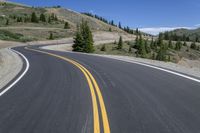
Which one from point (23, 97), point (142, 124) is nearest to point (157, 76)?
point (23, 97)

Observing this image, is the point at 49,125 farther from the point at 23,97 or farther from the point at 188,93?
the point at 188,93

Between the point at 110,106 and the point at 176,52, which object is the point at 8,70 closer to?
the point at 110,106

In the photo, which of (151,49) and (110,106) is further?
(151,49)

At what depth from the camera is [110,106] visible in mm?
8555

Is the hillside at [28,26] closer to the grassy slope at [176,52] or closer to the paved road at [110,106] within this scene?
the grassy slope at [176,52]

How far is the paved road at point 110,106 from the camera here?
679 cm

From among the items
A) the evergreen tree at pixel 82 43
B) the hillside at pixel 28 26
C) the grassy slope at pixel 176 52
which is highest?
the hillside at pixel 28 26

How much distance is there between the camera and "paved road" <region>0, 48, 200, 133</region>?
6785 millimetres

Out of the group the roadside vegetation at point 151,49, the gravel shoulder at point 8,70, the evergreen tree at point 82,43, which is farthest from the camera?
the roadside vegetation at point 151,49

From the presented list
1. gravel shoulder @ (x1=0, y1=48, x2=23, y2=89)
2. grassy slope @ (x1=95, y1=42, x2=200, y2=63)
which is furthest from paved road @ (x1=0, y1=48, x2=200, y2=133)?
grassy slope @ (x1=95, y1=42, x2=200, y2=63)

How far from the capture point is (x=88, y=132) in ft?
21.0

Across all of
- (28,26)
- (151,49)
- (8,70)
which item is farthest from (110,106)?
(28,26)

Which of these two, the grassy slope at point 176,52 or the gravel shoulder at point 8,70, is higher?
the gravel shoulder at point 8,70

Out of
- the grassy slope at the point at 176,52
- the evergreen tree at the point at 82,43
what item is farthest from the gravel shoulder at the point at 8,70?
the grassy slope at the point at 176,52
